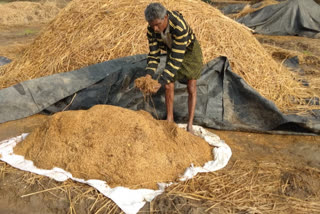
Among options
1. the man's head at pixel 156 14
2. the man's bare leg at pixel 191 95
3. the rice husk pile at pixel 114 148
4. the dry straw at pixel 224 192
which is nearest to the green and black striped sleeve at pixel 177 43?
the man's head at pixel 156 14

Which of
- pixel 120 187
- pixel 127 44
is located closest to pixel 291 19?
pixel 127 44

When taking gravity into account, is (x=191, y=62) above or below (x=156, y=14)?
below

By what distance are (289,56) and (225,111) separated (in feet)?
10.9

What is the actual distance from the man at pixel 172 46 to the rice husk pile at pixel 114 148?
471 millimetres

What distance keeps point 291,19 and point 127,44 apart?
22.0ft

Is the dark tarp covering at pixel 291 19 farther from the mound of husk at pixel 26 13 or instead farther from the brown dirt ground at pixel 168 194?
the mound of husk at pixel 26 13

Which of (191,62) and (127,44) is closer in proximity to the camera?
(191,62)

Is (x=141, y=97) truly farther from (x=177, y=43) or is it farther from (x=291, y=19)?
(x=291, y=19)

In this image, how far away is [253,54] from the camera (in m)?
4.05

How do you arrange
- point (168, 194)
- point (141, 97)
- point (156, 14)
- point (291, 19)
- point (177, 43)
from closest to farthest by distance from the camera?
point (168, 194)
point (156, 14)
point (177, 43)
point (141, 97)
point (291, 19)

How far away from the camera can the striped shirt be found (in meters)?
2.39

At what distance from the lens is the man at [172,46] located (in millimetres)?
2292

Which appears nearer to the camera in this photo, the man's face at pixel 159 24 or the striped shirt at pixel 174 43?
the man's face at pixel 159 24

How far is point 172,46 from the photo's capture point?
250cm
